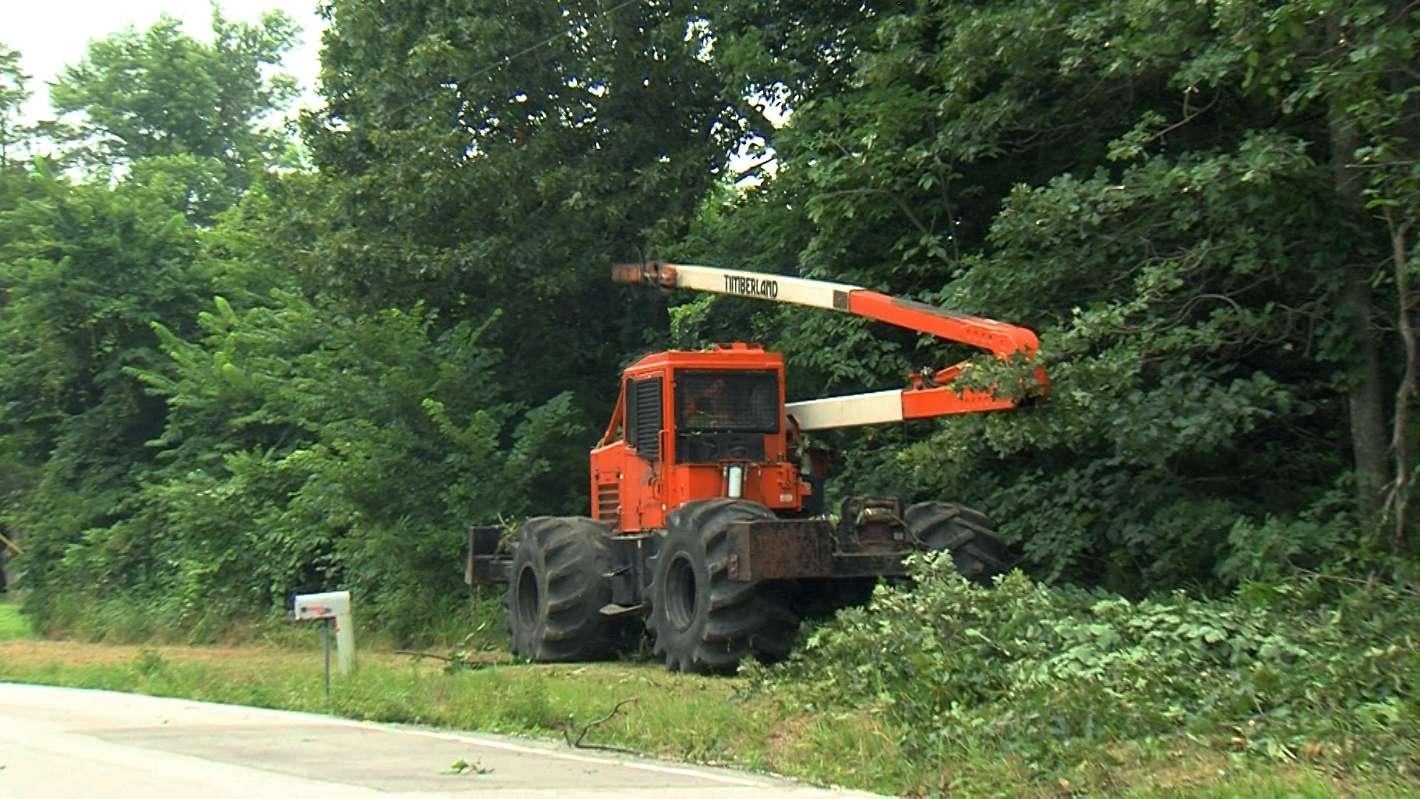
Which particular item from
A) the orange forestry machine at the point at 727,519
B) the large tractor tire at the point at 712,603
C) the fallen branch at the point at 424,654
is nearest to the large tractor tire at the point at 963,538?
the orange forestry machine at the point at 727,519

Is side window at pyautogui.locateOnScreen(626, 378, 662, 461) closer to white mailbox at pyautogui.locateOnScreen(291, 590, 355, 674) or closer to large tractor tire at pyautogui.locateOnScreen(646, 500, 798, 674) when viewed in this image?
large tractor tire at pyautogui.locateOnScreen(646, 500, 798, 674)

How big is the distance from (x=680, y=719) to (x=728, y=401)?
17.4ft

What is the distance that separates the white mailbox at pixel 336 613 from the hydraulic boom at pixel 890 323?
16.8ft

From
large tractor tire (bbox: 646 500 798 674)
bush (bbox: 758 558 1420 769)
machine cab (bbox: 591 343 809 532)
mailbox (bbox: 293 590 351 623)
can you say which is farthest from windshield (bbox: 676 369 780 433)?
mailbox (bbox: 293 590 351 623)

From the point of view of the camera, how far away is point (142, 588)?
29.1 meters

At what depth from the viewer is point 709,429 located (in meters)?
16.2

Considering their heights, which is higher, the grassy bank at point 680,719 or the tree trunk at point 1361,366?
the tree trunk at point 1361,366

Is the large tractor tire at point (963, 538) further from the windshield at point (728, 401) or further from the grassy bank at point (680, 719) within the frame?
the grassy bank at point (680, 719)

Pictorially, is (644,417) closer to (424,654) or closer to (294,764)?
(424,654)

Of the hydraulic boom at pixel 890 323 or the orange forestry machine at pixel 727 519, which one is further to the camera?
the orange forestry machine at pixel 727 519

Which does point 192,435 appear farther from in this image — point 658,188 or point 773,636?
point 773,636

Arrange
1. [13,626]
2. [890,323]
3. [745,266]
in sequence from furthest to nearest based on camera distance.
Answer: [13,626], [745,266], [890,323]

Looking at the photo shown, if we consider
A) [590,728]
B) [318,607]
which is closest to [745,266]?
[318,607]

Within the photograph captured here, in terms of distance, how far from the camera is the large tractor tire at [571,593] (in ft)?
55.1
